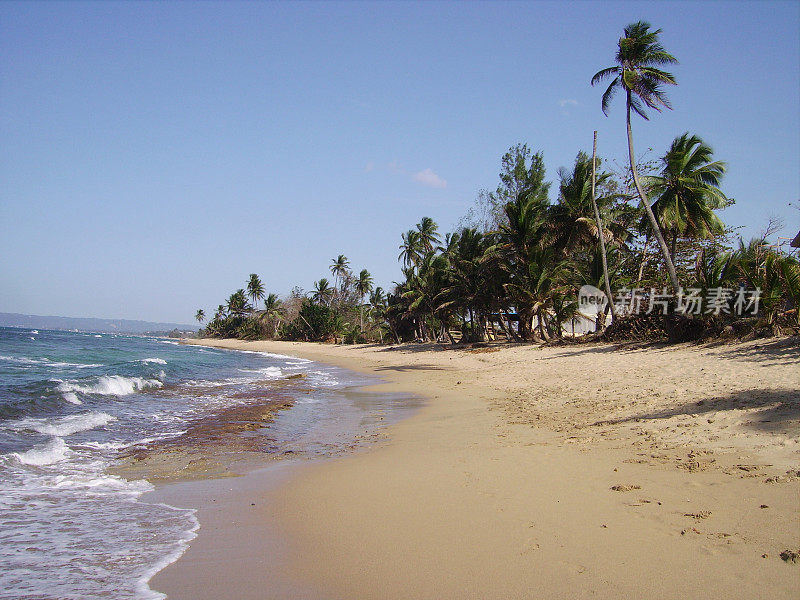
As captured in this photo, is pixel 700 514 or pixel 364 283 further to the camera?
pixel 364 283

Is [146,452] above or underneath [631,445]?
underneath

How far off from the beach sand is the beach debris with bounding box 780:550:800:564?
0.04 m

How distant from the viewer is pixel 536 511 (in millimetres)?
4391

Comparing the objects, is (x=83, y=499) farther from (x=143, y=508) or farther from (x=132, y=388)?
(x=132, y=388)

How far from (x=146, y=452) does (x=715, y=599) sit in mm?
7656

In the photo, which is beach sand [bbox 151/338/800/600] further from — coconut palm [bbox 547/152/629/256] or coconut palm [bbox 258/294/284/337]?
coconut palm [bbox 258/294/284/337]

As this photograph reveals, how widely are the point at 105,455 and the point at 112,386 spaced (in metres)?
9.40

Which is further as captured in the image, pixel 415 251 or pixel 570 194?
pixel 415 251

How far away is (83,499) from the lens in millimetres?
5414

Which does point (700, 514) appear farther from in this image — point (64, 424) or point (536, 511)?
point (64, 424)

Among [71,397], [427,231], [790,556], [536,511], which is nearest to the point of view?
[790,556]

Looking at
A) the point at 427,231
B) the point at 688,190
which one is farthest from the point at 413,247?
the point at 688,190

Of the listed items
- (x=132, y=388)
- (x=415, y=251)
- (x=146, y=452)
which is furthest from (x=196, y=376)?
(x=415, y=251)

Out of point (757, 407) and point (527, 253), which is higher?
point (527, 253)
